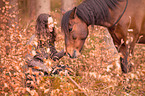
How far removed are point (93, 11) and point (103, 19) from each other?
1.03 ft

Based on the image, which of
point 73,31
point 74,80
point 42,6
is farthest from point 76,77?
point 42,6

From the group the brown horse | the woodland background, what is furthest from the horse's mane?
the woodland background

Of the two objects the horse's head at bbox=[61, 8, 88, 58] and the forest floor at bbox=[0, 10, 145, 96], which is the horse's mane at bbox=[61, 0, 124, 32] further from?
the forest floor at bbox=[0, 10, 145, 96]

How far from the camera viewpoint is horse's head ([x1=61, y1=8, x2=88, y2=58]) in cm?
298

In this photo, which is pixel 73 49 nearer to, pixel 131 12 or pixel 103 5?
pixel 103 5

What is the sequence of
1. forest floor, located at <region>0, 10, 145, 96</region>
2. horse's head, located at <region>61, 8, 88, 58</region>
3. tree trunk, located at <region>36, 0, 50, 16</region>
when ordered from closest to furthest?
forest floor, located at <region>0, 10, 145, 96</region> → horse's head, located at <region>61, 8, 88, 58</region> → tree trunk, located at <region>36, 0, 50, 16</region>

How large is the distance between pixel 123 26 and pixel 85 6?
0.85 metres

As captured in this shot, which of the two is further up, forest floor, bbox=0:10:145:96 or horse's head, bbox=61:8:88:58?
horse's head, bbox=61:8:88:58

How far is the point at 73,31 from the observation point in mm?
3043

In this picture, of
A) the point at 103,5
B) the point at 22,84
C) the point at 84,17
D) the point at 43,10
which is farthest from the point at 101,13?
the point at 43,10

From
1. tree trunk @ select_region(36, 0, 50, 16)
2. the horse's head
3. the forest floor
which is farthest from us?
tree trunk @ select_region(36, 0, 50, 16)

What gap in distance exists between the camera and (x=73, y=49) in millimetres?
3076

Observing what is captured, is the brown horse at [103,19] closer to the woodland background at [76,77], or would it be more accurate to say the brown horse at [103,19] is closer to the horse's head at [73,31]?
the horse's head at [73,31]

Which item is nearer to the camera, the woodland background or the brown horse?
the woodland background
